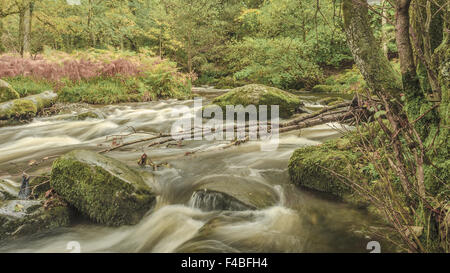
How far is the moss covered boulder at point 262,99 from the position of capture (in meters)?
7.11

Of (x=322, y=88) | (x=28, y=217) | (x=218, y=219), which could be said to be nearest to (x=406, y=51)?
(x=218, y=219)

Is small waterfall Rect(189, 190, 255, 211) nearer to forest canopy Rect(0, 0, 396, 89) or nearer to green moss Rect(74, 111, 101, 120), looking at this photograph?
green moss Rect(74, 111, 101, 120)

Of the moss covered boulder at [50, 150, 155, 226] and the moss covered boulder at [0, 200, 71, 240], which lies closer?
the moss covered boulder at [0, 200, 71, 240]

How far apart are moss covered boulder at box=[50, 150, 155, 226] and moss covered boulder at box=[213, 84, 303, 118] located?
4556 millimetres

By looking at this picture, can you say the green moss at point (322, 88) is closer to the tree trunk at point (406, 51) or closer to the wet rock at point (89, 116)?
the wet rock at point (89, 116)

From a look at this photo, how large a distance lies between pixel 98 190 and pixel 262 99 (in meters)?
5.00

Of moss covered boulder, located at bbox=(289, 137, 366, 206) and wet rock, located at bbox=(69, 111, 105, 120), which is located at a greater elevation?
wet rock, located at bbox=(69, 111, 105, 120)

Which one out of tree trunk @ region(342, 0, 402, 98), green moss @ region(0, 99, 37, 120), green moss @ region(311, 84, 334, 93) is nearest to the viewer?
tree trunk @ region(342, 0, 402, 98)

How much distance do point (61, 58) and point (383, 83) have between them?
40.0 ft

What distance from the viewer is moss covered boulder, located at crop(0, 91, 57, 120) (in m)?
7.32

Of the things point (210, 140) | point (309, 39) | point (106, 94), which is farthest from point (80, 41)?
point (210, 140)

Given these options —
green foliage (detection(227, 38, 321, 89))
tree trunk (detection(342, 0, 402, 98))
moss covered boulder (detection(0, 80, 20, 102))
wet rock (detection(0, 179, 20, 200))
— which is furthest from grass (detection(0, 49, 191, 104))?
tree trunk (detection(342, 0, 402, 98))

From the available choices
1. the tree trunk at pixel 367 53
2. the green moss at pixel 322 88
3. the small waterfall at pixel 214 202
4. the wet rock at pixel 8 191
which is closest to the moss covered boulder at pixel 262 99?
the tree trunk at pixel 367 53
